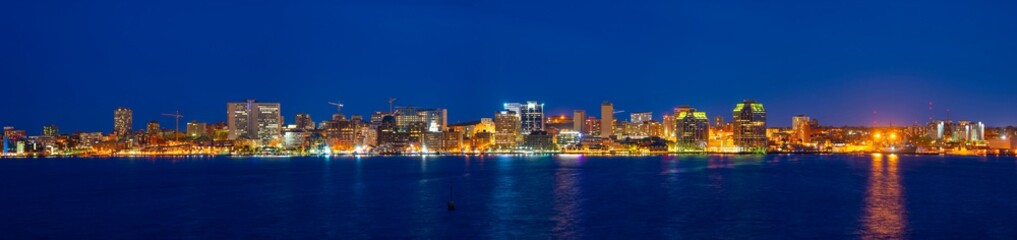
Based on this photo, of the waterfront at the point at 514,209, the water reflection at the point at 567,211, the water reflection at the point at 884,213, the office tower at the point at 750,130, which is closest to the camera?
the water reflection at the point at 567,211

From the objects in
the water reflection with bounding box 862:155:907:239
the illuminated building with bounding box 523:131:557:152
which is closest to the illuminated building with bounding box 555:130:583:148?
the illuminated building with bounding box 523:131:557:152

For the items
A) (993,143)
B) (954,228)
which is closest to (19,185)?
(954,228)

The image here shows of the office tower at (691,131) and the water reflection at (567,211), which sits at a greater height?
the office tower at (691,131)

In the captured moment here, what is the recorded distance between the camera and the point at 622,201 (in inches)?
1639

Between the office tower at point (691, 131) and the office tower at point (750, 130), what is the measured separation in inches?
225

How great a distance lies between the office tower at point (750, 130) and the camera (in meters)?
174

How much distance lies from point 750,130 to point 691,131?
10528 millimetres

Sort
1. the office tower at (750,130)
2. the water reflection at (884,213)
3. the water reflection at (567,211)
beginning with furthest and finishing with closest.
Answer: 1. the office tower at (750,130)
2. the water reflection at (884,213)
3. the water reflection at (567,211)

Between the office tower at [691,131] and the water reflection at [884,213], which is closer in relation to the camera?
the water reflection at [884,213]

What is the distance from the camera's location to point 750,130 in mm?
175750

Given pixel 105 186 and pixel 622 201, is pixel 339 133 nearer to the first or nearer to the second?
pixel 105 186

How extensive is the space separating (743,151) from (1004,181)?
113065 mm

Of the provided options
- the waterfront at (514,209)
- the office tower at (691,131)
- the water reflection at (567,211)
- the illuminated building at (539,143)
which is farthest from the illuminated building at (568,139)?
the water reflection at (567,211)

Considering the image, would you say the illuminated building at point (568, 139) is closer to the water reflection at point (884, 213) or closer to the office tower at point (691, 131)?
the office tower at point (691, 131)
